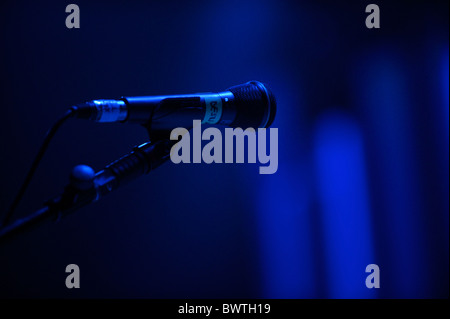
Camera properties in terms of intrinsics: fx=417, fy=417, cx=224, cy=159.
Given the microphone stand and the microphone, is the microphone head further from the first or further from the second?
the microphone stand

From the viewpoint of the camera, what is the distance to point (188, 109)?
3.18 feet

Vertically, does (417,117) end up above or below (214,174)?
above

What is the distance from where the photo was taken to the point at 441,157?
2.30 metres

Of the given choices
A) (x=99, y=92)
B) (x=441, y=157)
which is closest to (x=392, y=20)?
(x=441, y=157)

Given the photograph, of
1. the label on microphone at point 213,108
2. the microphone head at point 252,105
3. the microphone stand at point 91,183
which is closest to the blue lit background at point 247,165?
the microphone head at point 252,105

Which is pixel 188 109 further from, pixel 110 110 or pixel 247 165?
pixel 247 165

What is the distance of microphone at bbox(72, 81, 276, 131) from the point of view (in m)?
0.81

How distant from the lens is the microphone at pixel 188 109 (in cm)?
81

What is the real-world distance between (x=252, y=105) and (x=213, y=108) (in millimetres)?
157

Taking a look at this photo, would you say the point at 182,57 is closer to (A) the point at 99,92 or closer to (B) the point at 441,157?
(A) the point at 99,92

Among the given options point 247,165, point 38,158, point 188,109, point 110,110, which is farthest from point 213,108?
point 247,165

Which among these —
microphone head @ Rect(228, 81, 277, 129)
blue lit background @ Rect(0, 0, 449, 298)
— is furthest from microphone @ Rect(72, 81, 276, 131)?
blue lit background @ Rect(0, 0, 449, 298)

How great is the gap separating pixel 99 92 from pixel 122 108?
1.17m

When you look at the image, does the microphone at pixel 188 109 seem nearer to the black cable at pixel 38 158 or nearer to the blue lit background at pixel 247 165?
the black cable at pixel 38 158
